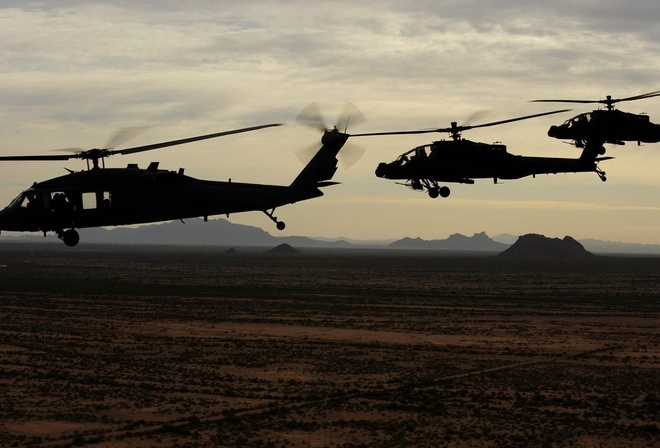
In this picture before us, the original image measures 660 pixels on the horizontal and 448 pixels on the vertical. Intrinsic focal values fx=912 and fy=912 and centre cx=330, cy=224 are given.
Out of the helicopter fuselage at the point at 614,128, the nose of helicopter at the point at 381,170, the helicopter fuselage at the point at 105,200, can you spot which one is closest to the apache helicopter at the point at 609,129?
the helicopter fuselage at the point at 614,128

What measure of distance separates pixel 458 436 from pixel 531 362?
61.7 feet

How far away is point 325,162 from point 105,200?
11.6 meters

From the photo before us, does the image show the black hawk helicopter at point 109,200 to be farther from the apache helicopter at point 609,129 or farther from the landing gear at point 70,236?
the apache helicopter at point 609,129

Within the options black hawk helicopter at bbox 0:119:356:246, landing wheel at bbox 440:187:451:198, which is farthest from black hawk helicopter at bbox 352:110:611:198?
black hawk helicopter at bbox 0:119:356:246

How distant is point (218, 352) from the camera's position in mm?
50625

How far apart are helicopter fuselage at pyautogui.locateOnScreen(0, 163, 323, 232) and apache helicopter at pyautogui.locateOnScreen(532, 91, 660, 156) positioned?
19.4 m

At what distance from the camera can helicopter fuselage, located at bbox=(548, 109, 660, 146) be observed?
45.2m

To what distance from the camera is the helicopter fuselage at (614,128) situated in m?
45.2

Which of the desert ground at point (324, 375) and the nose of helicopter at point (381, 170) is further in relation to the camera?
the nose of helicopter at point (381, 170)

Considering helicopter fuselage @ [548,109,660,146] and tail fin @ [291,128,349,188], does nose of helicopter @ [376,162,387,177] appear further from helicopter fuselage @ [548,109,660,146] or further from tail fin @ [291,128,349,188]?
helicopter fuselage @ [548,109,660,146]

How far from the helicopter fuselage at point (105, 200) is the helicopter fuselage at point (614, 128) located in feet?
63.9

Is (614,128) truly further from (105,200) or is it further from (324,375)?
(105,200)

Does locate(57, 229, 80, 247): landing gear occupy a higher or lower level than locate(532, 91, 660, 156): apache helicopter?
lower

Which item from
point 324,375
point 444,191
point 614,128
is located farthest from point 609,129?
point 324,375
